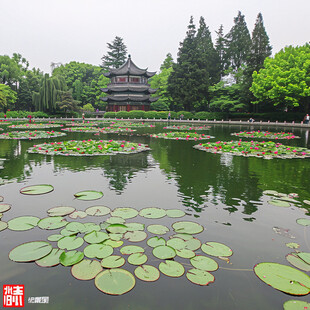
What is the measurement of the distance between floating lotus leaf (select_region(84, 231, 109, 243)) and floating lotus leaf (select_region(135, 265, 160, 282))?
737 millimetres

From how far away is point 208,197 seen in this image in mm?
4910

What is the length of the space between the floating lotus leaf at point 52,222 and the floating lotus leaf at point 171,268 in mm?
1685

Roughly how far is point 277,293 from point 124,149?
819cm

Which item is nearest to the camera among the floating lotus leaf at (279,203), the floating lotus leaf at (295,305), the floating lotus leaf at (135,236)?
the floating lotus leaf at (295,305)

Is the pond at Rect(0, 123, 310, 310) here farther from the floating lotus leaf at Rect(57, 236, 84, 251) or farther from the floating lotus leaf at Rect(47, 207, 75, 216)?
the floating lotus leaf at Rect(57, 236, 84, 251)

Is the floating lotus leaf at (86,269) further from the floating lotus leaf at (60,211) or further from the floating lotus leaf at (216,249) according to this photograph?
the floating lotus leaf at (60,211)

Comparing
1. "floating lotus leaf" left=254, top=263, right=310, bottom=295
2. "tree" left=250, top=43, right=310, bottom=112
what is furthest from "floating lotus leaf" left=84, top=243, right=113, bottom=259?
"tree" left=250, top=43, right=310, bottom=112

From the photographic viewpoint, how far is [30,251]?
9.39 feet

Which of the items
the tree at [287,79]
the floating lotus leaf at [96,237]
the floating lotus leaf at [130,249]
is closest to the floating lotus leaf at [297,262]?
the floating lotus leaf at [130,249]

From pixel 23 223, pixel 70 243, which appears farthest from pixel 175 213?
pixel 23 223

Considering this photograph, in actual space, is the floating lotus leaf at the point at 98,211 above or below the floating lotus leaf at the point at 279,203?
below

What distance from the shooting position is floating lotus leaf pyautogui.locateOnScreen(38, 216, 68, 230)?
347 centimetres

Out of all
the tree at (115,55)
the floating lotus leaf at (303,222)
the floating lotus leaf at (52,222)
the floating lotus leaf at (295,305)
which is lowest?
the floating lotus leaf at (295,305)

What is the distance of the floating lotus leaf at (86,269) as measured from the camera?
97.7 inches
